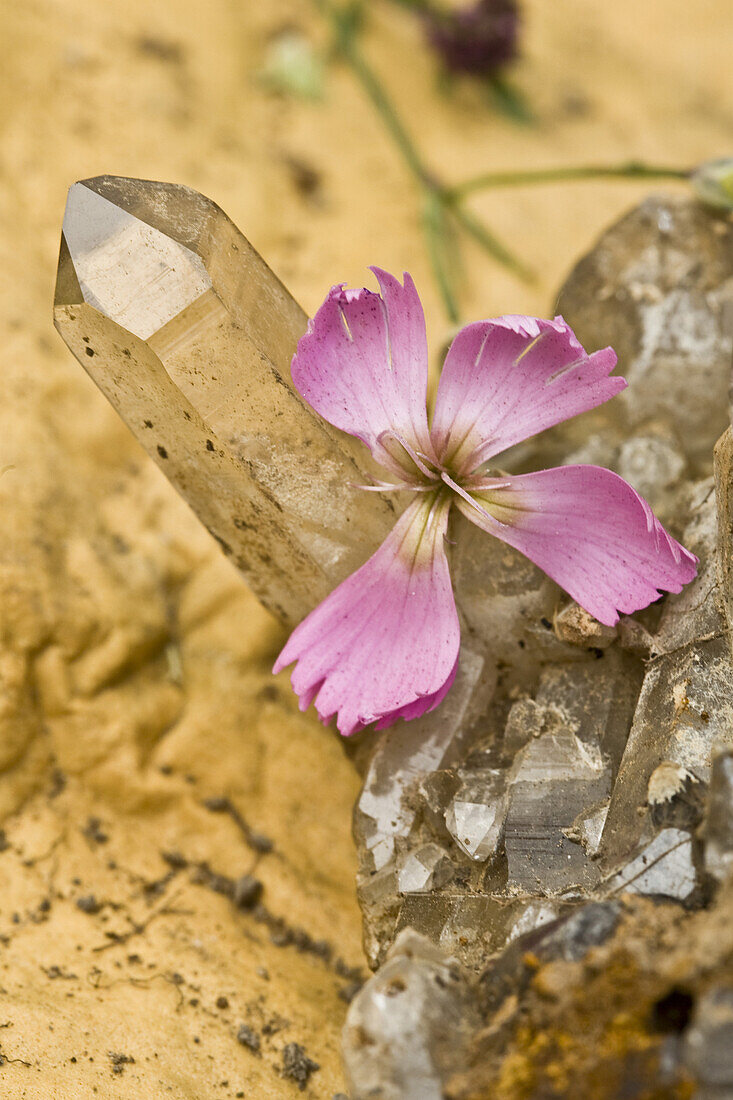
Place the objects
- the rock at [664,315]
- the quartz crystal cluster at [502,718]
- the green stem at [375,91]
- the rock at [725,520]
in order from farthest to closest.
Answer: the green stem at [375,91], the rock at [664,315], the rock at [725,520], the quartz crystal cluster at [502,718]

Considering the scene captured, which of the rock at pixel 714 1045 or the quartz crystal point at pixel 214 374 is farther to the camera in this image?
the quartz crystal point at pixel 214 374

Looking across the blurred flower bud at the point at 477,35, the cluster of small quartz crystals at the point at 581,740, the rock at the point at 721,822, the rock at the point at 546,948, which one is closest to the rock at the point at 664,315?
the cluster of small quartz crystals at the point at 581,740

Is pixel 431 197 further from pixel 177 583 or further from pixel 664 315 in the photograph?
pixel 177 583

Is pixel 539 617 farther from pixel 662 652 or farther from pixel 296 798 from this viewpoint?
pixel 296 798

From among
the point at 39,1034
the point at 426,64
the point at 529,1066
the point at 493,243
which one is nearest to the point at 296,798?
the point at 39,1034

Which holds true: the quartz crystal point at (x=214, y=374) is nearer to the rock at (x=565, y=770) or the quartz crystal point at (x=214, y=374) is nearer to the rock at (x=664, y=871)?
the rock at (x=565, y=770)

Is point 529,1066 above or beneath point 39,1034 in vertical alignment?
beneath

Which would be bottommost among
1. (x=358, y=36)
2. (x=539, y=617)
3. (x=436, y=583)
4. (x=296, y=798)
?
(x=296, y=798)

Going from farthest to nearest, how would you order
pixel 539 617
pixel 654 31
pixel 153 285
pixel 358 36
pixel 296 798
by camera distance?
pixel 654 31 → pixel 358 36 → pixel 296 798 → pixel 539 617 → pixel 153 285
